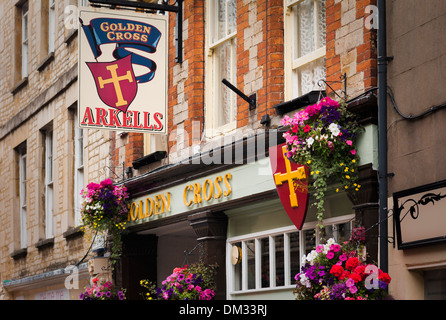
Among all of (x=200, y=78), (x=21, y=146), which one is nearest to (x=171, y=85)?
(x=200, y=78)

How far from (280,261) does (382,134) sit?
2.94 meters

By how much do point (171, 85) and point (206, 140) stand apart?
1.54 m

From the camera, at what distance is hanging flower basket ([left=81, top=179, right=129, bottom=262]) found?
14508 millimetres

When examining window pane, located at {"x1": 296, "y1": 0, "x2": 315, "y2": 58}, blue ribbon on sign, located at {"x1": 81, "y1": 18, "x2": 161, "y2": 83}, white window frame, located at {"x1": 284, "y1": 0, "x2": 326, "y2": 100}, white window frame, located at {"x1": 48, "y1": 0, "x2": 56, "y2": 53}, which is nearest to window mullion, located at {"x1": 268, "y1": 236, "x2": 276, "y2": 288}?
white window frame, located at {"x1": 284, "y1": 0, "x2": 326, "y2": 100}

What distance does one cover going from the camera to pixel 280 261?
38.5 feet

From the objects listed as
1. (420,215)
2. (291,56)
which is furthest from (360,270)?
(291,56)

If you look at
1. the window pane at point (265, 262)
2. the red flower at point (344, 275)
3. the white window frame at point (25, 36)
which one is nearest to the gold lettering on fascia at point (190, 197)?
the window pane at point (265, 262)

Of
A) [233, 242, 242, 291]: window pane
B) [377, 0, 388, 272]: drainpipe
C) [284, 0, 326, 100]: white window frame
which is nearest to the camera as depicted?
[377, 0, 388, 272]: drainpipe

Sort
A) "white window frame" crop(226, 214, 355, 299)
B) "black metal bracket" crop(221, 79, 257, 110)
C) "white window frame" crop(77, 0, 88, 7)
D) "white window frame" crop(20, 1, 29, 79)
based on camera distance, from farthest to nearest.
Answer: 1. "white window frame" crop(20, 1, 29, 79)
2. "white window frame" crop(77, 0, 88, 7)
3. "black metal bracket" crop(221, 79, 257, 110)
4. "white window frame" crop(226, 214, 355, 299)

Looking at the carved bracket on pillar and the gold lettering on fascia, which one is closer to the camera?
the gold lettering on fascia

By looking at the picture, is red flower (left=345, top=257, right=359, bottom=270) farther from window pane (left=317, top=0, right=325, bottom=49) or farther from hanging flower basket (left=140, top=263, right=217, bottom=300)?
hanging flower basket (left=140, top=263, right=217, bottom=300)

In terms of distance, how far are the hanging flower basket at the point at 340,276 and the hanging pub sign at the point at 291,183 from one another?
2.53 ft

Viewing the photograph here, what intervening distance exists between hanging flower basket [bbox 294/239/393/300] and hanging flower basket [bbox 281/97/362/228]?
1.64 ft

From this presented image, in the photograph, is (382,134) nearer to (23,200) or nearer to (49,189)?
(49,189)
